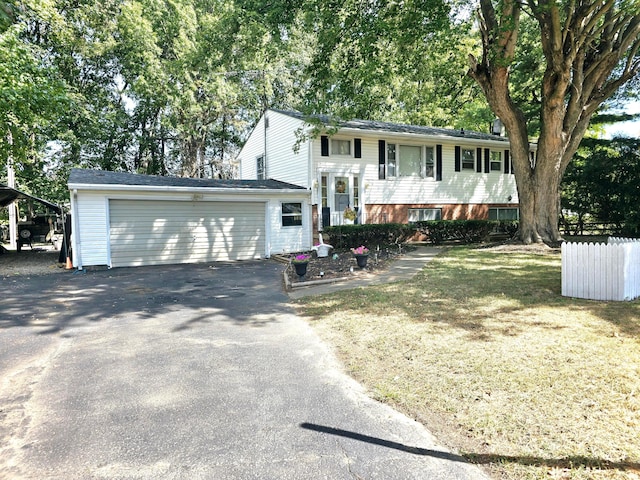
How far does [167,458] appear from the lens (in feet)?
8.10

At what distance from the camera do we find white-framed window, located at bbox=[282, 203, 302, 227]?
14.7 m

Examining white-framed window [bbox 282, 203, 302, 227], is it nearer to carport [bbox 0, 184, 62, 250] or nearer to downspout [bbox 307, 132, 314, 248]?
downspout [bbox 307, 132, 314, 248]

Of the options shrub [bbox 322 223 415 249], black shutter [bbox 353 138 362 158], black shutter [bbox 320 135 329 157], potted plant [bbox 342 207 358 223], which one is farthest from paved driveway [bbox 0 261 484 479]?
black shutter [bbox 353 138 362 158]

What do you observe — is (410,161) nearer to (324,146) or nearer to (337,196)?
(337,196)

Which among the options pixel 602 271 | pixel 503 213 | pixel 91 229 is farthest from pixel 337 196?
pixel 602 271

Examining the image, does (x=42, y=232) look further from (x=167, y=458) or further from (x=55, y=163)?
(x=167, y=458)

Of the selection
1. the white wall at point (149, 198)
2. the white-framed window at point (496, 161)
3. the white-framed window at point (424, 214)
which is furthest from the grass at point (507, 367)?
the white-framed window at point (496, 161)

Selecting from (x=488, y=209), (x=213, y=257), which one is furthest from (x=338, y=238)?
(x=488, y=209)

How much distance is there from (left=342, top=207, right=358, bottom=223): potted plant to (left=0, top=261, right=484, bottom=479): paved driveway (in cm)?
900

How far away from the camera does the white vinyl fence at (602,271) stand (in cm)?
600

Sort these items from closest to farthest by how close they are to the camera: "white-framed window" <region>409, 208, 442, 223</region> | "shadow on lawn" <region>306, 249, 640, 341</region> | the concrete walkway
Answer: "shadow on lawn" <region>306, 249, 640, 341</region>
the concrete walkway
"white-framed window" <region>409, 208, 442, 223</region>

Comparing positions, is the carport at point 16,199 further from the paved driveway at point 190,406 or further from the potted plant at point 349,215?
the potted plant at point 349,215

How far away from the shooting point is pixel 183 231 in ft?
43.3

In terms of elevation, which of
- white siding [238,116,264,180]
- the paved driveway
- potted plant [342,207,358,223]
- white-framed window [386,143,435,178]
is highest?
white siding [238,116,264,180]
